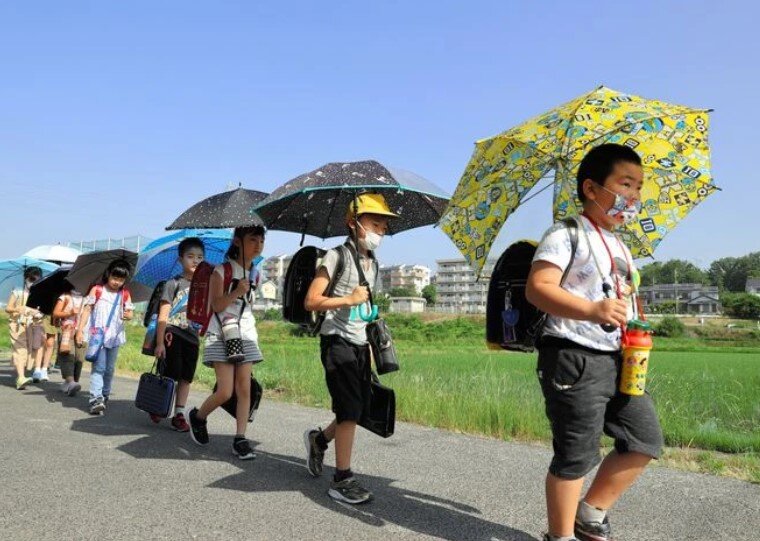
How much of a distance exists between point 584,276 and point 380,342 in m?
1.51

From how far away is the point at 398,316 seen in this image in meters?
64.9

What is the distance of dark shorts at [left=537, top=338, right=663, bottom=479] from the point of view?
2.66m

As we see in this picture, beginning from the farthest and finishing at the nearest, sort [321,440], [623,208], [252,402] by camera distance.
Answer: [252,402]
[321,440]
[623,208]

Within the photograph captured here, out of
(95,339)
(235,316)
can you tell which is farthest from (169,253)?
(235,316)

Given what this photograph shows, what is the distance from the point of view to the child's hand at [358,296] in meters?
3.65

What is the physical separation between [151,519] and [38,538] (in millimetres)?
527

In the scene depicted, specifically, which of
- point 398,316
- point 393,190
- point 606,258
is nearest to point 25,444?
point 393,190

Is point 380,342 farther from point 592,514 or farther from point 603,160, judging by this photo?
point 603,160

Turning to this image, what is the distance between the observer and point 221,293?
4840mm

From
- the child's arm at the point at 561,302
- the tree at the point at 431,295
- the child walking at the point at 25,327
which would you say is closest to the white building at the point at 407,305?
the tree at the point at 431,295

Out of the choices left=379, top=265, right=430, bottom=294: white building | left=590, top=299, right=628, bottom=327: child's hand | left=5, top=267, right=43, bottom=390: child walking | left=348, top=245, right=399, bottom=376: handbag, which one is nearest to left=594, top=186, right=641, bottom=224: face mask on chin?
left=590, top=299, right=628, bottom=327: child's hand

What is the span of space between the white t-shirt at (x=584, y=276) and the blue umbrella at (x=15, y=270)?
422 inches

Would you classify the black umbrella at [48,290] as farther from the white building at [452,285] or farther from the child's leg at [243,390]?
the white building at [452,285]

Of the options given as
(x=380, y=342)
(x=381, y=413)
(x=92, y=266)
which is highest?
(x=92, y=266)
